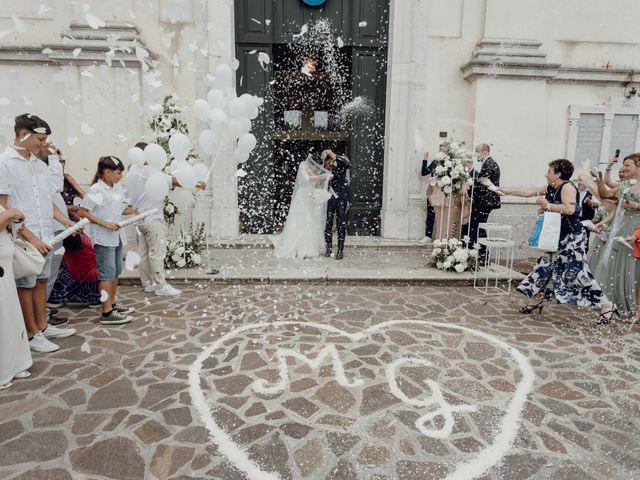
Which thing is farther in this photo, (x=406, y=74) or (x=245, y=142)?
(x=406, y=74)

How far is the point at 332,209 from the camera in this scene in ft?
28.7

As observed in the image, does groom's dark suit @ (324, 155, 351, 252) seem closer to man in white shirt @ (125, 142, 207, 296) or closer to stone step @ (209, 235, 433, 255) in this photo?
stone step @ (209, 235, 433, 255)

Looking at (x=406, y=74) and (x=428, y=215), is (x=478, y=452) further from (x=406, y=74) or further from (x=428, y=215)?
(x=406, y=74)

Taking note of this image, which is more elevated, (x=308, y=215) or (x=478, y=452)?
(x=308, y=215)

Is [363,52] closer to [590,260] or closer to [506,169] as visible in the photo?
[506,169]

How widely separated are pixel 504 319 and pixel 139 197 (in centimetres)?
531

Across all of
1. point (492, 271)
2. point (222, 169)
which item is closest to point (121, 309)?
point (222, 169)

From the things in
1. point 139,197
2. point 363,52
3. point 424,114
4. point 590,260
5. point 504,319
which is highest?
point 363,52

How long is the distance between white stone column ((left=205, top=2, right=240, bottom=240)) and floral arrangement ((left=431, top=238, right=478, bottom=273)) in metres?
4.69

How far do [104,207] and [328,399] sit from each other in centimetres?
338

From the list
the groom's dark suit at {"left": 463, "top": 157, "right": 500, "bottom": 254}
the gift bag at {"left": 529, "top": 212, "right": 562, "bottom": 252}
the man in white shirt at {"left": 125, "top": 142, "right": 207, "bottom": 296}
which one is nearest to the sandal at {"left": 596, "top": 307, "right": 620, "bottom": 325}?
the gift bag at {"left": 529, "top": 212, "right": 562, "bottom": 252}

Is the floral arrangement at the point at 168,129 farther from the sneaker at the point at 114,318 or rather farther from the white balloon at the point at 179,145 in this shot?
the sneaker at the point at 114,318

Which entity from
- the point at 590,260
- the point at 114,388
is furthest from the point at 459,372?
the point at 590,260

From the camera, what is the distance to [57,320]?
524 cm
